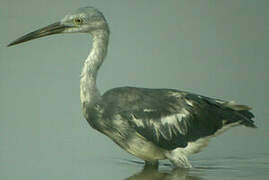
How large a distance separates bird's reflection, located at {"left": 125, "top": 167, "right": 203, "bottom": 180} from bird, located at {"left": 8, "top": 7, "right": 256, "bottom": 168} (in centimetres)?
15

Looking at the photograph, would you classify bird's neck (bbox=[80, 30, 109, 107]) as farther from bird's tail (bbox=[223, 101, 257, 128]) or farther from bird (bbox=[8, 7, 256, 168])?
bird's tail (bbox=[223, 101, 257, 128])

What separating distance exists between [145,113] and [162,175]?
33.8 inches

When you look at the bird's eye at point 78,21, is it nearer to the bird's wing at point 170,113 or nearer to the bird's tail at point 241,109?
the bird's wing at point 170,113

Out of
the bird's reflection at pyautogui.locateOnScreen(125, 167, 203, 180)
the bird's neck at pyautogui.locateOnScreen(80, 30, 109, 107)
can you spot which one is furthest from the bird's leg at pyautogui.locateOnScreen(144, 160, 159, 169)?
the bird's neck at pyautogui.locateOnScreen(80, 30, 109, 107)

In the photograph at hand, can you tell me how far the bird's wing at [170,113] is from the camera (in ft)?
28.6

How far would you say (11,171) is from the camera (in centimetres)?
862

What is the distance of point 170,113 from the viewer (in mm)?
8922

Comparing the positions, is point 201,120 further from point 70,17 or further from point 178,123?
point 70,17

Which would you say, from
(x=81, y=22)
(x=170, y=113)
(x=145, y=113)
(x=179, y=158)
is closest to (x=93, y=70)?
(x=81, y=22)

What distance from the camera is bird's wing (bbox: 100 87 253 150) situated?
28.6 ft

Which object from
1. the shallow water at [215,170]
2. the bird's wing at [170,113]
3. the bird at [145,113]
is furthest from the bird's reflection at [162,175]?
the bird's wing at [170,113]

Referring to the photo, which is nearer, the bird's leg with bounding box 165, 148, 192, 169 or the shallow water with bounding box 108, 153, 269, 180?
the shallow water with bounding box 108, 153, 269, 180

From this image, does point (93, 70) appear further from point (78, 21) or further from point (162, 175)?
point (162, 175)

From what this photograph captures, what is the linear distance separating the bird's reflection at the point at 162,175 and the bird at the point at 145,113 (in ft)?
0.50
